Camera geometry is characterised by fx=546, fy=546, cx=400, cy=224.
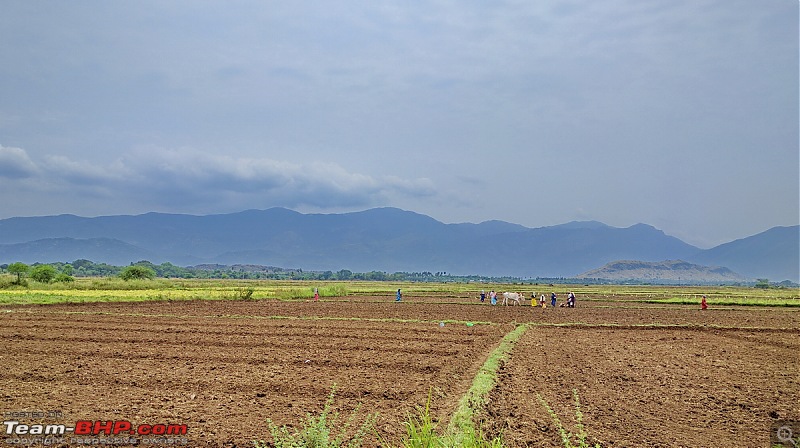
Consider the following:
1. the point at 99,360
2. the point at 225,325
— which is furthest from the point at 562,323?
the point at 99,360

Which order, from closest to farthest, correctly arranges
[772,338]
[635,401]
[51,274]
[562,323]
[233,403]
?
1. [233,403]
2. [635,401]
3. [772,338]
4. [562,323]
5. [51,274]

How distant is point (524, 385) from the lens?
11609mm

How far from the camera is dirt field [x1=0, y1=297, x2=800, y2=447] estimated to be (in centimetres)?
874

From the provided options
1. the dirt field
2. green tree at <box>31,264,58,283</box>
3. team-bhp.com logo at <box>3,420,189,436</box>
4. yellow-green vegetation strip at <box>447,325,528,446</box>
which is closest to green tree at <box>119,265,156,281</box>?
green tree at <box>31,264,58,283</box>

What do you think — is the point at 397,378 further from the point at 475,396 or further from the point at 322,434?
the point at 322,434

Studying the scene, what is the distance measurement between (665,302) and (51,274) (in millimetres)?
72314

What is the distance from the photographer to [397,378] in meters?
12.2

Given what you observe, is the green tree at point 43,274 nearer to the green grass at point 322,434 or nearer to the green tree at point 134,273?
the green tree at point 134,273

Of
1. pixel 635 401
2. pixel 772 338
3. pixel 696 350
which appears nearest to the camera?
pixel 635 401

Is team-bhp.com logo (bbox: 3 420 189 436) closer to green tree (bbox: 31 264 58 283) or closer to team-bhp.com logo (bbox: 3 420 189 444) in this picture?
team-bhp.com logo (bbox: 3 420 189 444)

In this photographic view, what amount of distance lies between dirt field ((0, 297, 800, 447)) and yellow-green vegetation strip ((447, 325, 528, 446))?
23 cm

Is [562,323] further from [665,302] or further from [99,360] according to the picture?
[665,302]

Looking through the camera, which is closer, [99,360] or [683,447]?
[683,447]

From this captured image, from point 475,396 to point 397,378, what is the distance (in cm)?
256
